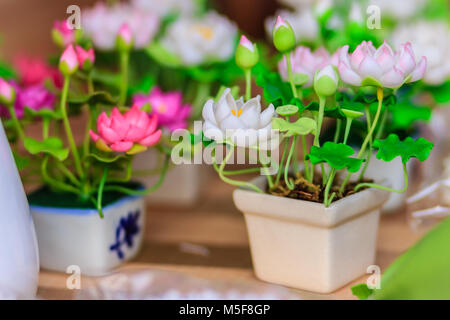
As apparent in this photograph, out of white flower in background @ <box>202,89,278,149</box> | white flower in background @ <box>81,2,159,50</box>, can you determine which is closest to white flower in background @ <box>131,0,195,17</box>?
white flower in background @ <box>81,2,159,50</box>

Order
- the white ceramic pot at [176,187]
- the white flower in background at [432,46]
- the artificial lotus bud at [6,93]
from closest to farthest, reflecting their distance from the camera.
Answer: the artificial lotus bud at [6,93]
the white flower in background at [432,46]
the white ceramic pot at [176,187]

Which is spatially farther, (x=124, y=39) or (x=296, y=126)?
(x=124, y=39)

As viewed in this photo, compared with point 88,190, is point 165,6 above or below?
above

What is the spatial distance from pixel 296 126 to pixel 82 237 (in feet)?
0.79

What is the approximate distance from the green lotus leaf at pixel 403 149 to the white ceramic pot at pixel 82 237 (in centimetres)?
27

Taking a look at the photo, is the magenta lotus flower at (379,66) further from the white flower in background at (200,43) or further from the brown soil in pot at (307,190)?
the white flower in background at (200,43)

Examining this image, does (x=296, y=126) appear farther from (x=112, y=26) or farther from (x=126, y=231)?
(x=112, y=26)

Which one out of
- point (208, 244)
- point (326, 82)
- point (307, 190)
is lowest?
point (208, 244)

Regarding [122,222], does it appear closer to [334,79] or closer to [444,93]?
[334,79]

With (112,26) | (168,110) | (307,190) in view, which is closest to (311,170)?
(307,190)

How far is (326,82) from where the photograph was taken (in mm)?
472

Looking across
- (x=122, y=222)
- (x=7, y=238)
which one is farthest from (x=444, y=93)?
(x=7, y=238)

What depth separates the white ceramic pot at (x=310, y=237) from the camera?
50 cm

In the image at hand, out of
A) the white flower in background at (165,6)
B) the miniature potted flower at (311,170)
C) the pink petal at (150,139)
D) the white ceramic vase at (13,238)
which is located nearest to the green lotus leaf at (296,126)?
the miniature potted flower at (311,170)
